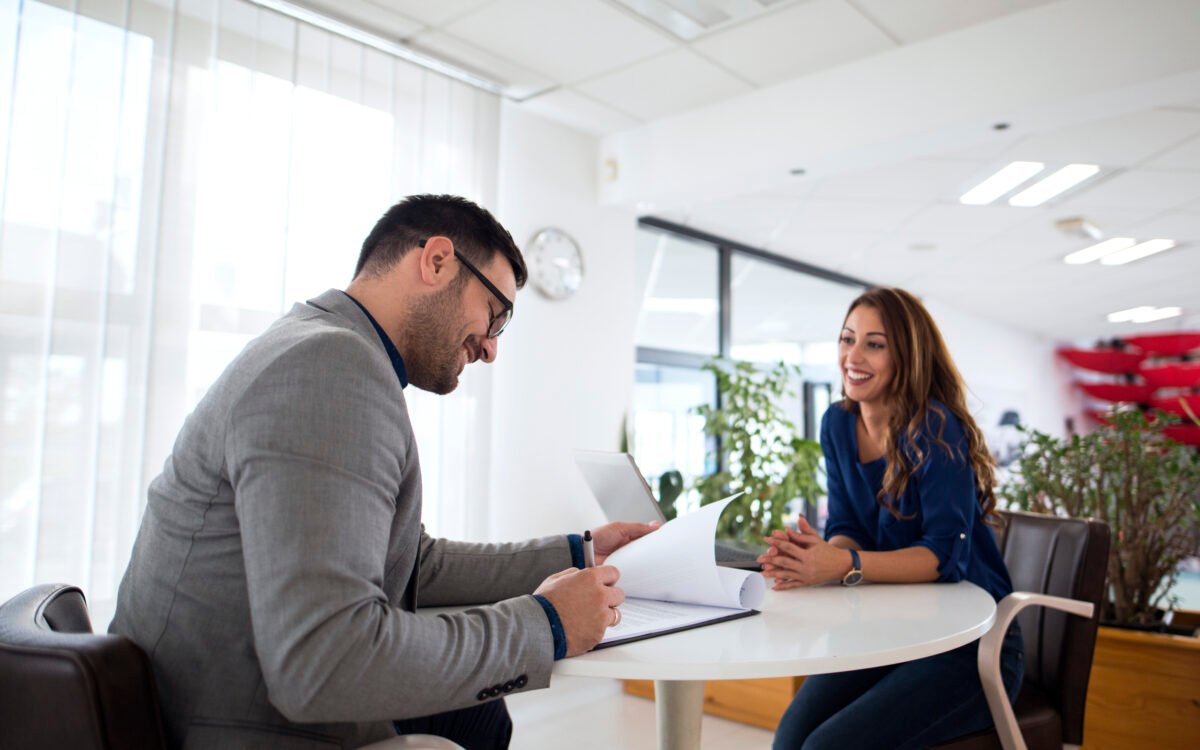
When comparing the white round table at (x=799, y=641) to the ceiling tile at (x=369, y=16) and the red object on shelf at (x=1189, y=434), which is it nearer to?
the ceiling tile at (x=369, y=16)

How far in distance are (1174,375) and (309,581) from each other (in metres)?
13.7

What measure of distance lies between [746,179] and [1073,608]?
2.66 m

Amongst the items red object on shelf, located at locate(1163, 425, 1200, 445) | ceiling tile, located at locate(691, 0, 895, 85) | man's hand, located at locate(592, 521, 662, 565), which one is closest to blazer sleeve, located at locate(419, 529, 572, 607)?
man's hand, located at locate(592, 521, 662, 565)

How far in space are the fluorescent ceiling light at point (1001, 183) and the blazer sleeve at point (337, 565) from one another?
4.51 meters

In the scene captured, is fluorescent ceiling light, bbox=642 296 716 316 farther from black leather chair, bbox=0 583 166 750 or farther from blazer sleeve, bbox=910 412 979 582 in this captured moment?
black leather chair, bbox=0 583 166 750

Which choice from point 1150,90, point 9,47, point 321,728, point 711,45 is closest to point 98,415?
point 9,47

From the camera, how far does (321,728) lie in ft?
3.38

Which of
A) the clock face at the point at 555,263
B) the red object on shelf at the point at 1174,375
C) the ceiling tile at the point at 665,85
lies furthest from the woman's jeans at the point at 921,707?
the red object on shelf at the point at 1174,375

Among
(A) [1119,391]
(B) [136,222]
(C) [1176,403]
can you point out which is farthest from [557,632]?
(A) [1119,391]

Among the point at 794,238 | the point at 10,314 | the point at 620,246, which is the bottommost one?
the point at 10,314

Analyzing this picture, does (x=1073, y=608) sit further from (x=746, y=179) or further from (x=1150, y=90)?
(x=746, y=179)

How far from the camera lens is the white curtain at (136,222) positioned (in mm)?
2473

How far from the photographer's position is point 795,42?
3355 mm

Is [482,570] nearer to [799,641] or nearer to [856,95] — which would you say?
[799,641]
